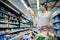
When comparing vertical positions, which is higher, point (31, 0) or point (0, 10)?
point (31, 0)

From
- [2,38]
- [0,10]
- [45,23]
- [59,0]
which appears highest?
[59,0]

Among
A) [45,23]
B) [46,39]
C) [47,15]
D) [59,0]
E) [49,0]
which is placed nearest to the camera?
[46,39]

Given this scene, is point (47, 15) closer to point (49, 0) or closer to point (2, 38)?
point (2, 38)

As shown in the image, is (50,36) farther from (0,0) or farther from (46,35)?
(0,0)

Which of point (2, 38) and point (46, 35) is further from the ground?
point (46, 35)

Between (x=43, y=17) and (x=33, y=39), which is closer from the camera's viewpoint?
(x=33, y=39)

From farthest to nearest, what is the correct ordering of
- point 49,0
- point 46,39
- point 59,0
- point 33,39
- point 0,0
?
point 49,0, point 59,0, point 0,0, point 33,39, point 46,39

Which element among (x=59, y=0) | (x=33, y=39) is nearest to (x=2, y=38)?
(x=33, y=39)

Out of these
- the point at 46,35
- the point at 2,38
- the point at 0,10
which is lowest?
the point at 2,38

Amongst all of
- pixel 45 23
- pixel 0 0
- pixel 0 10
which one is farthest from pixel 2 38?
pixel 45 23

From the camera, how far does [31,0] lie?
12.7 m

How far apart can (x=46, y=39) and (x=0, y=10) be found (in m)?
3.44

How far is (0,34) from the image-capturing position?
4246 millimetres

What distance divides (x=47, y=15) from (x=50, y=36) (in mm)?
474
